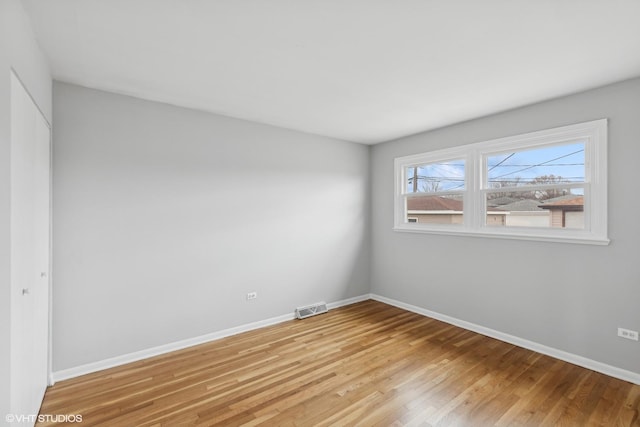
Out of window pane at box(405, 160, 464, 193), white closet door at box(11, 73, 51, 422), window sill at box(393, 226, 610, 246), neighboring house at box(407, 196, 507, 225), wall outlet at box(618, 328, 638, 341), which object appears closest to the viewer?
white closet door at box(11, 73, 51, 422)

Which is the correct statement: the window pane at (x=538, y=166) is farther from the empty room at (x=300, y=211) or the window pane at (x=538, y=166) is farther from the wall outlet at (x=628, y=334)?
the wall outlet at (x=628, y=334)

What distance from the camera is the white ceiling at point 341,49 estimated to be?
1647 millimetres

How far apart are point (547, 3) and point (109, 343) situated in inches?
164

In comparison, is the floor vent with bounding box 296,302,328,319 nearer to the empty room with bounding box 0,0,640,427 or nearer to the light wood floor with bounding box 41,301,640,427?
the empty room with bounding box 0,0,640,427

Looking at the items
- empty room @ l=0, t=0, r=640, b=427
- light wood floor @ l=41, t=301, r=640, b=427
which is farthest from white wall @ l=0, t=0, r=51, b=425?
light wood floor @ l=41, t=301, r=640, b=427

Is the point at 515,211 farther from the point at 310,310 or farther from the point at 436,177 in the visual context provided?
the point at 310,310

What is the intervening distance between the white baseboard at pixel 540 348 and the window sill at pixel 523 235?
43.2 inches

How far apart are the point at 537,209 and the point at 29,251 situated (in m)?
4.38

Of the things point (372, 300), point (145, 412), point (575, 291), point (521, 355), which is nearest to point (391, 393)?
point (521, 355)

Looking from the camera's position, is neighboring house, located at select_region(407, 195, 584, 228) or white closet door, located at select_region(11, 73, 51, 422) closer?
white closet door, located at select_region(11, 73, 51, 422)

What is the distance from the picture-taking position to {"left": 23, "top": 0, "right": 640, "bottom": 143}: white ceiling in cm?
165

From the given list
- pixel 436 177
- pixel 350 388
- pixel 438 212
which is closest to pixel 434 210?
pixel 438 212

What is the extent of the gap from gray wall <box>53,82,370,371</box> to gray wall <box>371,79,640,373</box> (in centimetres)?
151

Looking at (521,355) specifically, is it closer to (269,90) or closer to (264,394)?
(264,394)
